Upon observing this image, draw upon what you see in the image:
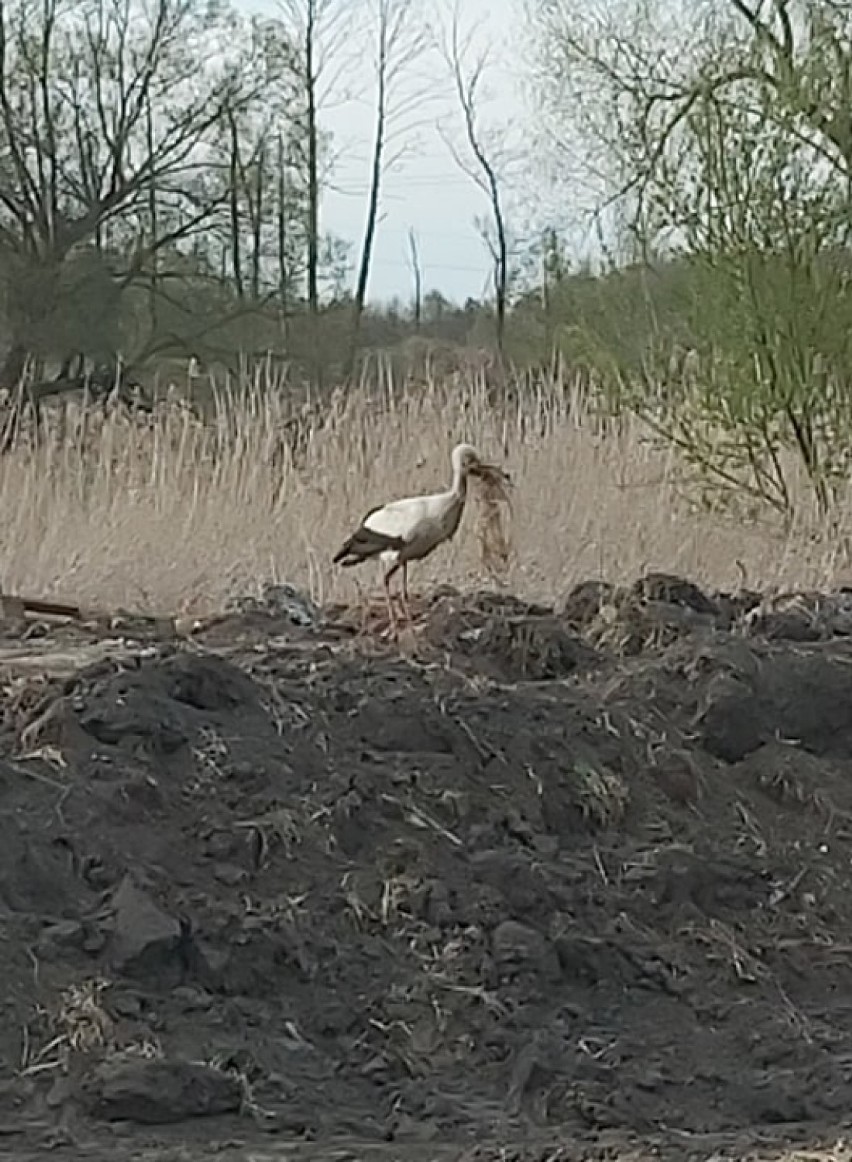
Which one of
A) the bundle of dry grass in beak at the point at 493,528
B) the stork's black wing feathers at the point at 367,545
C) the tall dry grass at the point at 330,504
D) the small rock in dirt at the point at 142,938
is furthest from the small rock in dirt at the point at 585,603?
the small rock in dirt at the point at 142,938

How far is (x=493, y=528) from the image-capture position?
Answer: 27.0 feet

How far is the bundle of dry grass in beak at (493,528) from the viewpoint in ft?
26.0

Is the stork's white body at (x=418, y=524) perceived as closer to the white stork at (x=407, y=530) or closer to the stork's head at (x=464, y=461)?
the white stork at (x=407, y=530)

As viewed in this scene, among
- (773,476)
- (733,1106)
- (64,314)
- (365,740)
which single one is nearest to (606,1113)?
(733,1106)

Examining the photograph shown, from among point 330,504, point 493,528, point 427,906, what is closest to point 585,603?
point 493,528

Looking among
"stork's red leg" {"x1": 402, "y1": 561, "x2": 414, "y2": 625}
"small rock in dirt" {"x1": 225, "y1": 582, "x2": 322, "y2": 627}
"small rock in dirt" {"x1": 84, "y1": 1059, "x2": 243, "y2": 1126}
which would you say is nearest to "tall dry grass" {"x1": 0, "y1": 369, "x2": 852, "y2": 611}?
"small rock in dirt" {"x1": 225, "y1": 582, "x2": 322, "y2": 627}

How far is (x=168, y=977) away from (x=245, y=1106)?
0.42 metres

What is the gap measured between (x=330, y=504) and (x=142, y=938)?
5.43 m

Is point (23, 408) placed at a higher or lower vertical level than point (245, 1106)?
higher

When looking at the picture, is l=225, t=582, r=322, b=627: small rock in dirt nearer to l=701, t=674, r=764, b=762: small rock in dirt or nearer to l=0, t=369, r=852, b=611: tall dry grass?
l=0, t=369, r=852, b=611: tall dry grass

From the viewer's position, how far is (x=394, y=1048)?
3621mm

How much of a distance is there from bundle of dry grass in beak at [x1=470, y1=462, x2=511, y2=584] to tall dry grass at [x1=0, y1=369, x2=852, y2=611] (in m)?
0.08

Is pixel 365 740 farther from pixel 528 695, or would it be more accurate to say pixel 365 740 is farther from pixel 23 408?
pixel 23 408

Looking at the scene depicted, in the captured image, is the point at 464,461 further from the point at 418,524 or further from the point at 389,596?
the point at 389,596
